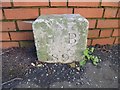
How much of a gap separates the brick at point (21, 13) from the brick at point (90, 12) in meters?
0.29

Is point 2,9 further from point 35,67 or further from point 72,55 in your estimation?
point 72,55

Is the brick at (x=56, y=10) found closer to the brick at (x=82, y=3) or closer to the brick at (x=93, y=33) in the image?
the brick at (x=82, y=3)

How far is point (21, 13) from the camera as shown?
134cm

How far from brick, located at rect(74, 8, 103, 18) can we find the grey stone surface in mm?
114

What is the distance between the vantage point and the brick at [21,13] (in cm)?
132

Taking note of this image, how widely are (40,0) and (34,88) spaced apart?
0.59 metres

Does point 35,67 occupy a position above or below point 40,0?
below

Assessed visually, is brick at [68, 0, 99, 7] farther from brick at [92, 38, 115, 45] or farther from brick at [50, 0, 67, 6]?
brick at [92, 38, 115, 45]

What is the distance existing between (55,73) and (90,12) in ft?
1.65

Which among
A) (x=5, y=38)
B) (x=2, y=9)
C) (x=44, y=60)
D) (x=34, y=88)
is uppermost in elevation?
(x=2, y=9)

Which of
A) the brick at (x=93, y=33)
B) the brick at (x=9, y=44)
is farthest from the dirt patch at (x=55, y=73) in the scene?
the brick at (x=93, y=33)

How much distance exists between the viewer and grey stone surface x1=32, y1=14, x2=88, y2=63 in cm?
120

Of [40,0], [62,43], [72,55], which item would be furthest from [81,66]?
[40,0]

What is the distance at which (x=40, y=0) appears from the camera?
128cm
